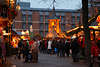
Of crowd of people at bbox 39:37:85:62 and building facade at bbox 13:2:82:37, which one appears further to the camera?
building facade at bbox 13:2:82:37

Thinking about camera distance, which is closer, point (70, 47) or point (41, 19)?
point (70, 47)

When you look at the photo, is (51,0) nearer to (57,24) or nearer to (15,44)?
(15,44)

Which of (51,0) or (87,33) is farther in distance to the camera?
(51,0)

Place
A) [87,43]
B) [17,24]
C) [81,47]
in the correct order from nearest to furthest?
[87,43] → [81,47] → [17,24]

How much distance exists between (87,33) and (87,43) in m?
0.70

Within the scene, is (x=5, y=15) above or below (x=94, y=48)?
above

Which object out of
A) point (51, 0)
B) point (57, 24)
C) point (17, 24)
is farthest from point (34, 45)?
point (17, 24)

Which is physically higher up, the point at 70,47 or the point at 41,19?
the point at 41,19

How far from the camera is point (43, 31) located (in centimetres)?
7438

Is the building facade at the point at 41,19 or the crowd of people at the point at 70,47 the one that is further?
the building facade at the point at 41,19

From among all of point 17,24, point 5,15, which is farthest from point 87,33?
point 17,24

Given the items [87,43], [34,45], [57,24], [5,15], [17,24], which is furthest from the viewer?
[17,24]

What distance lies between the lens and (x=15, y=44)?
2558 centimetres

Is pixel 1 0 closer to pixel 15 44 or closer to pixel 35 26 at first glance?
pixel 15 44
